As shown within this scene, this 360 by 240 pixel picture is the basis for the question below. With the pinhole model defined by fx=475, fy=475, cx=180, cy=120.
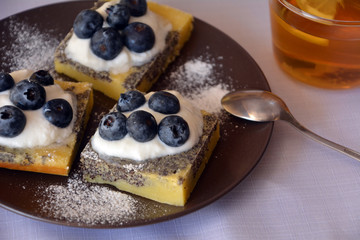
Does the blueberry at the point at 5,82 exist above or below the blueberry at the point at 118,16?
below

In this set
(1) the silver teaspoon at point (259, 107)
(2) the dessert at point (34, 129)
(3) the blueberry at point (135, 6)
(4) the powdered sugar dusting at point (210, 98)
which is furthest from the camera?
(3) the blueberry at point (135, 6)

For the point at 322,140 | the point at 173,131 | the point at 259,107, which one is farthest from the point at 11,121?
the point at 322,140

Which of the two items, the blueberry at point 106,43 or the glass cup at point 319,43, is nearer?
the glass cup at point 319,43

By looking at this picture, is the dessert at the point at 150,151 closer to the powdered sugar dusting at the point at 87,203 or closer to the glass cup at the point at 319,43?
the powdered sugar dusting at the point at 87,203

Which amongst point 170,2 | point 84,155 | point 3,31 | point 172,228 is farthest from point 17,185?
point 170,2

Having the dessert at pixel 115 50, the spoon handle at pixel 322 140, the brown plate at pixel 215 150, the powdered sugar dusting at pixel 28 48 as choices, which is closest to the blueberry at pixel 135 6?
the dessert at pixel 115 50

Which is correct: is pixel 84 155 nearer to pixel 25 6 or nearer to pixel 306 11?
pixel 306 11

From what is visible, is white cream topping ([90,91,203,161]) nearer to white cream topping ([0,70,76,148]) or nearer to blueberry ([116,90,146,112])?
blueberry ([116,90,146,112])

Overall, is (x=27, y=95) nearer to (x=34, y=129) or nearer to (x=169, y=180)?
(x=34, y=129)
